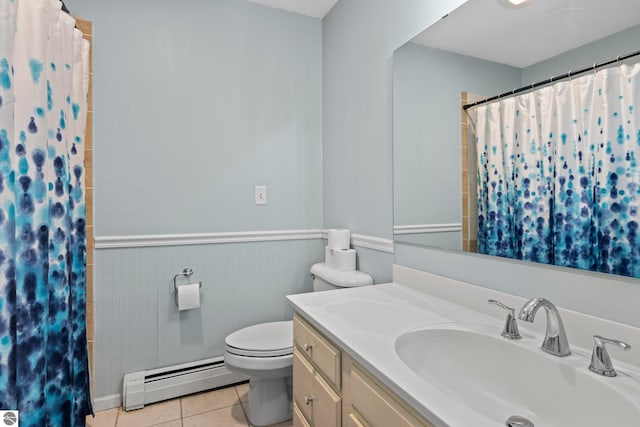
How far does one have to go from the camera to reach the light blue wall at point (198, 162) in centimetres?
194

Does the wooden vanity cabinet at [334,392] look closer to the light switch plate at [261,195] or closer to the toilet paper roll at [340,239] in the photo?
the toilet paper roll at [340,239]

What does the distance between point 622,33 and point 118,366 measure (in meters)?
2.58

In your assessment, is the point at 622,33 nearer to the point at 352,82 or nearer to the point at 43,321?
the point at 352,82

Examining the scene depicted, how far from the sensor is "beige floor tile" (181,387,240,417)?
6.36ft

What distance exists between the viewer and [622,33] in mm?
879

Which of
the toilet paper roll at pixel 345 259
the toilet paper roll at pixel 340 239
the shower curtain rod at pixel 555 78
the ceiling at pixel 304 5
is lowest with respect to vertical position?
the toilet paper roll at pixel 345 259

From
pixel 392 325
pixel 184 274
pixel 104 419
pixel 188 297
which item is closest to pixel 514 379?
pixel 392 325

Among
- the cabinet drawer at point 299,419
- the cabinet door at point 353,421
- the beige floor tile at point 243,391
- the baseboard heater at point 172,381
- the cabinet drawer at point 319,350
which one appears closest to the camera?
the cabinet door at point 353,421

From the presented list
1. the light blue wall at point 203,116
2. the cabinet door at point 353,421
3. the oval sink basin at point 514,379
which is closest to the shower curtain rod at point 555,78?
the oval sink basin at point 514,379

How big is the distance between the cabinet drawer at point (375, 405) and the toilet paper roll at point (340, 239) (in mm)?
1124

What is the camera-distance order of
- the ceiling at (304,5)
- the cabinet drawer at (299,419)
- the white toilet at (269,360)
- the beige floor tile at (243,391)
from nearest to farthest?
the cabinet drawer at (299,419)
the white toilet at (269,360)
the beige floor tile at (243,391)
the ceiling at (304,5)

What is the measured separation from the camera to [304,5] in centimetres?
227

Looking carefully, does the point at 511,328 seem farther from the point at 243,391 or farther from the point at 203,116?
the point at 203,116

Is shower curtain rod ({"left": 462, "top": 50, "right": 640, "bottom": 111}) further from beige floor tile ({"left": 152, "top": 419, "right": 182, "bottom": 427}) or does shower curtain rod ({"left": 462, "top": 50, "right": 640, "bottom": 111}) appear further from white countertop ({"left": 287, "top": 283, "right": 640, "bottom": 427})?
beige floor tile ({"left": 152, "top": 419, "right": 182, "bottom": 427})
